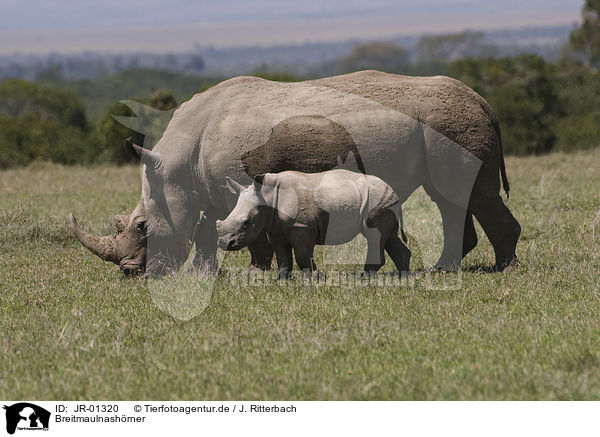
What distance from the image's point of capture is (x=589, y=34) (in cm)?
4719

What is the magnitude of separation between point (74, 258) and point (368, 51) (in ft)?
486

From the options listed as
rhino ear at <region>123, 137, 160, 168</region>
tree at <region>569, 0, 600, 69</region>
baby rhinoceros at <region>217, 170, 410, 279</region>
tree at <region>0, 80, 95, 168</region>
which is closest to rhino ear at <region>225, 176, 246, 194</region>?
baby rhinoceros at <region>217, 170, 410, 279</region>

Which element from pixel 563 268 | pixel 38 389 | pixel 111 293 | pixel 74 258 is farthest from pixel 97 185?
pixel 38 389

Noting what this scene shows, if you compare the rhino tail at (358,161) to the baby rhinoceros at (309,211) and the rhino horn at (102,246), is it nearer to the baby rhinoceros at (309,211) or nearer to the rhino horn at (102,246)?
the baby rhinoceros at (309,211)

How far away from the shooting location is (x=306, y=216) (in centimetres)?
835

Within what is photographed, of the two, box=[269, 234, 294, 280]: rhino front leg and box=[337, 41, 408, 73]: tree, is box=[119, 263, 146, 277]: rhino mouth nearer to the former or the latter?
box=[269, 234, 294, 280]: rhino front leg

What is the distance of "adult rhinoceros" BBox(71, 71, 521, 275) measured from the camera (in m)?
8.87

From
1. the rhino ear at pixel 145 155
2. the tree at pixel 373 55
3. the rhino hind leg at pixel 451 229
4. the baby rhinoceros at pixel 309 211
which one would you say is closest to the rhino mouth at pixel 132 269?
the rhino ear at pixel 145 155

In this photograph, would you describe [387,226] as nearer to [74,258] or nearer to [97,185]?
[74,258]

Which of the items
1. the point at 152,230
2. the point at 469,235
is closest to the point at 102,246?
the point at 152,230

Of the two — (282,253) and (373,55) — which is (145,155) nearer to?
(282,253)

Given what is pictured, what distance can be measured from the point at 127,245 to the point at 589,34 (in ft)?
142
